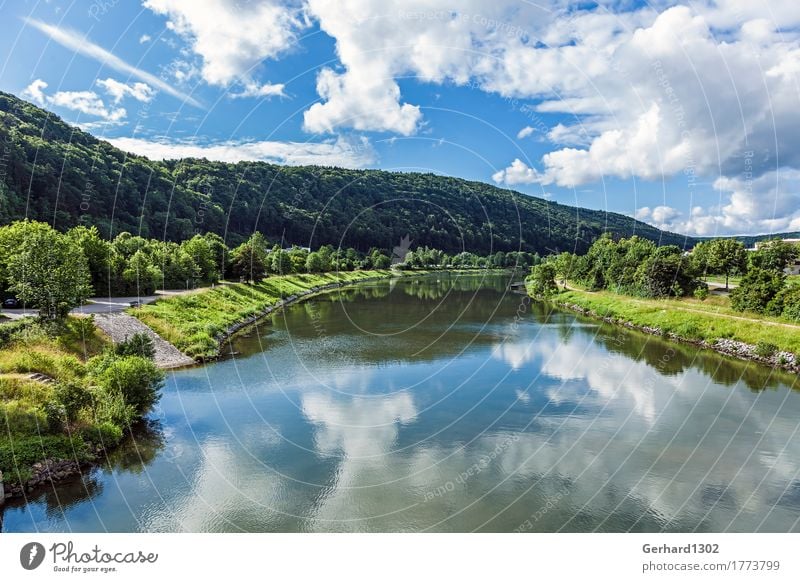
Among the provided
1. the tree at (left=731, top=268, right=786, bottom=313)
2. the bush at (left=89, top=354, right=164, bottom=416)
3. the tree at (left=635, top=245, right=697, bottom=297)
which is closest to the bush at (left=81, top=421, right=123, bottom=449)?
the bush at (left=89, top=354, right=164, bottom=416)

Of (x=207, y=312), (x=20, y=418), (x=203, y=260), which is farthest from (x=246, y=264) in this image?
(x=20, y=418)

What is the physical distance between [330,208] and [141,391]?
359ft

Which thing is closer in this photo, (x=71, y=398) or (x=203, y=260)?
(x=71, y=398)

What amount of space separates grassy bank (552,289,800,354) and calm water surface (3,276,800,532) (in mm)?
3797

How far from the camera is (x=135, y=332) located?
31.1m

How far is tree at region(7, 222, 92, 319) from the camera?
24.7 metres

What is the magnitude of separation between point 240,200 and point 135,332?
8738cm

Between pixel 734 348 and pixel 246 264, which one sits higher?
pixel 246 264

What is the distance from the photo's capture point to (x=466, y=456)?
18.5m

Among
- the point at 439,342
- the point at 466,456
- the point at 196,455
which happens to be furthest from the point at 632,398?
the point at 196,455

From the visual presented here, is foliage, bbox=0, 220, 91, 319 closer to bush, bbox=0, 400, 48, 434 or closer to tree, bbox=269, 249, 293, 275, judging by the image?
bush, bbox=0, 400, 48, 434

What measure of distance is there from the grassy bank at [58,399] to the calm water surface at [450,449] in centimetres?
94

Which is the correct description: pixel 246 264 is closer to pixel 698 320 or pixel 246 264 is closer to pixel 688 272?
pixel 698 320

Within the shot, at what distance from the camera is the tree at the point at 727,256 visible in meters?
60.1
